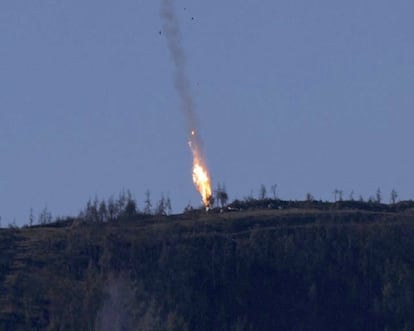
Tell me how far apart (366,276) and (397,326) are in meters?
7.09

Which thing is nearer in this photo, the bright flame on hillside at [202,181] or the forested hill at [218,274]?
the forested hill at [218,274]

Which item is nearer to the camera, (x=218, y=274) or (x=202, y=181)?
(x=218, y=274)

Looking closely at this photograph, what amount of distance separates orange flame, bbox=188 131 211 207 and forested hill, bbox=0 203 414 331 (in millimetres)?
5110

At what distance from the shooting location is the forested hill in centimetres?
13300

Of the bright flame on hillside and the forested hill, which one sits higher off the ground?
the bright flame on hillside

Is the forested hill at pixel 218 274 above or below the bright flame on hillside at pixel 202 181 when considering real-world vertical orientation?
below

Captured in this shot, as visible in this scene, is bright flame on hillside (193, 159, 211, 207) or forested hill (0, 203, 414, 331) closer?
forested hill (0, 203, 414, 331)

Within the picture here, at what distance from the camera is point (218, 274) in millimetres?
139500

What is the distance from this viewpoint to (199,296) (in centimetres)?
13650

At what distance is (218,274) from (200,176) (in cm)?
1437

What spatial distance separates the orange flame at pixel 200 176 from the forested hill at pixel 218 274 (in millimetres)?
5110

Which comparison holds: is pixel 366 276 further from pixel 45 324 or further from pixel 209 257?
pixel 45 324

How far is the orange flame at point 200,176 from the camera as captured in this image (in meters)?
150

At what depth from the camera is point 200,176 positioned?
501 feet
